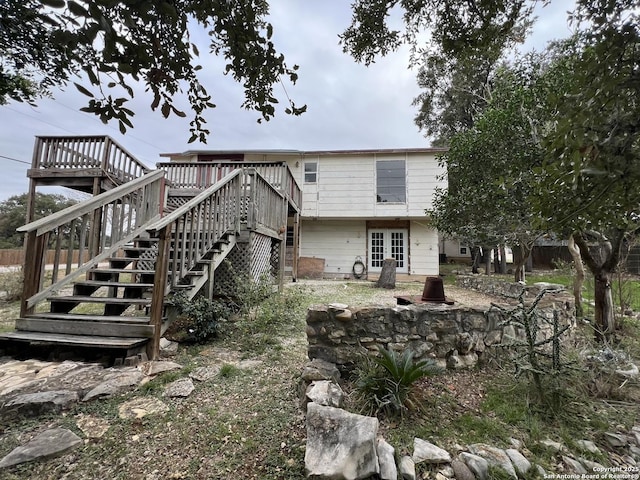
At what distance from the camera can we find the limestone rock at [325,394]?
6.68 feet

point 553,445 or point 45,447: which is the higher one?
point 45,447

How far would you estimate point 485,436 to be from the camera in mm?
1995

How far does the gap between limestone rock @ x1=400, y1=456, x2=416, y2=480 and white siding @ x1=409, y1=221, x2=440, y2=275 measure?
35.3ft

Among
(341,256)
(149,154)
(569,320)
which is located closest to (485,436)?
(569,320)

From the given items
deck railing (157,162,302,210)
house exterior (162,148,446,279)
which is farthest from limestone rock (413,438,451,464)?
house exterior (162,148,446,279)

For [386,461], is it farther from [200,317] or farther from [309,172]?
[309,172]

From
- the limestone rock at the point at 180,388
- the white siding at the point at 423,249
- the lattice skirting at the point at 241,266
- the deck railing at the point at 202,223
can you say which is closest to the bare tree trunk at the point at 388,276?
the white siding at the point at 423,249

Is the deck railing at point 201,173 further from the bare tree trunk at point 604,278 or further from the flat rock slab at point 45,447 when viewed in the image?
the bare tree trunk at point 604,278

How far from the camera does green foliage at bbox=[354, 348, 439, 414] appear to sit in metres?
2.16

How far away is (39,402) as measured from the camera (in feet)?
6.50

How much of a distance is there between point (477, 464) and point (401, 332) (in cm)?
129

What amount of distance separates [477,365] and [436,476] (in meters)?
1.74

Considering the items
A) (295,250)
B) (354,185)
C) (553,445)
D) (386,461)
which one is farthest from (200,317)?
(354,185)

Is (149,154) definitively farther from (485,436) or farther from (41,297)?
(485,436)
